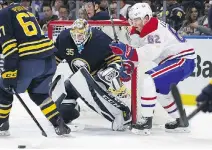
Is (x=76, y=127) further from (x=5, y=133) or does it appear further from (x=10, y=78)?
(x=10, y=78)

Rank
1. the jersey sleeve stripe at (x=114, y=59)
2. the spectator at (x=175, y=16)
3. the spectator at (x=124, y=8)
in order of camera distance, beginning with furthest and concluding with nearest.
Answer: the spectator at (x=124, y=8) < the spectator at (x=175, y=16) < the jersey sleeve stripe at (x=114, y=59)

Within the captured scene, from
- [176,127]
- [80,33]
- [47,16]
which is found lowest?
[176,127]

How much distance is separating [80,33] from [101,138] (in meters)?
0.81

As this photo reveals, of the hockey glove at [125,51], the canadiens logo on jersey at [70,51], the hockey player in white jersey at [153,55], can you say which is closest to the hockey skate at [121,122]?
the hockey player in white jersey at [153,55]

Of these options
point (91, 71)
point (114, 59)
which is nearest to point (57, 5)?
point (91, 71)

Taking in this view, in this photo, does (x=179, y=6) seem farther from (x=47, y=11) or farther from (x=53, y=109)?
(x=53, y=109)

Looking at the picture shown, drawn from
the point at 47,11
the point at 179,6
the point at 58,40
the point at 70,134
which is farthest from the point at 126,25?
the point at 47,11

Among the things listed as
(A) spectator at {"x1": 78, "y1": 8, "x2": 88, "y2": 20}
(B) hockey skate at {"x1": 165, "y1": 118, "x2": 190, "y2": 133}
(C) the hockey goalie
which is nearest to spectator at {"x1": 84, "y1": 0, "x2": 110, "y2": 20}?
(A) spectator at {"x1": 78, "y1": 8, "x2": 88, "y2": 20}

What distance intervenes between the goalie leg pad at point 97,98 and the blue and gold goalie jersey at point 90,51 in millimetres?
129

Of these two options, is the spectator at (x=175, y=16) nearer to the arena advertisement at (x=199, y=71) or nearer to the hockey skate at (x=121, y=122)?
the arena advertisement at (x=199, y=71)

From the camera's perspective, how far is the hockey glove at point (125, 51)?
4719mm

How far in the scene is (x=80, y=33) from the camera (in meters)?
4.86

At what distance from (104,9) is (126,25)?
120 centimetres

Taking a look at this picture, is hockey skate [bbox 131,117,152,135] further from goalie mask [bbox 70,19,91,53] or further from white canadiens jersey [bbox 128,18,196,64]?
Answer: goalie mask [bbox 70,19,91,53]
